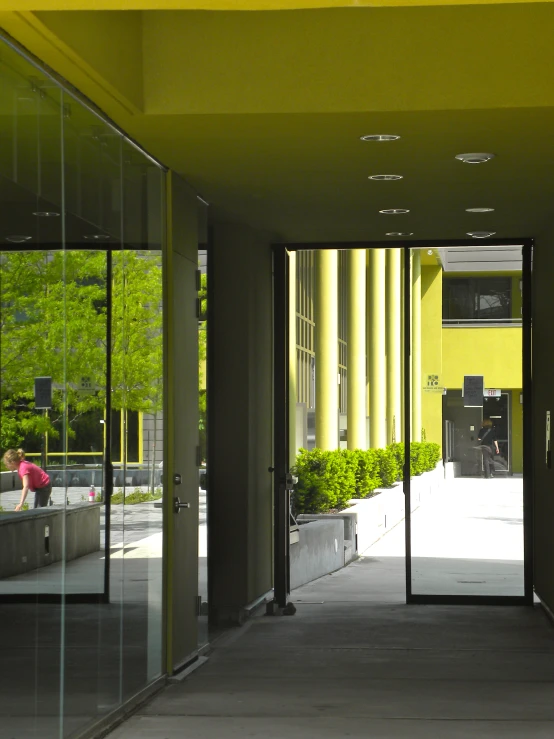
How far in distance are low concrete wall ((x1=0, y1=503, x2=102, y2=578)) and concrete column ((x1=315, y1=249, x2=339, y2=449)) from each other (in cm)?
1525

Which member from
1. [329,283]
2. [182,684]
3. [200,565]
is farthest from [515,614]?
[329,283]

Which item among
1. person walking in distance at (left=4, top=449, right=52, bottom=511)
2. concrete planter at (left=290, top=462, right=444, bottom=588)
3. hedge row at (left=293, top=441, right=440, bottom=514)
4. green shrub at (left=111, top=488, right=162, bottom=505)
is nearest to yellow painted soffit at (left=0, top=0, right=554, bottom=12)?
person walking in distance at (left=4, top=449, right=52, bottom=511)

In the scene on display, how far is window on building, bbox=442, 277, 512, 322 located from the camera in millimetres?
10555

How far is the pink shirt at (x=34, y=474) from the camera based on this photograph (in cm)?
454

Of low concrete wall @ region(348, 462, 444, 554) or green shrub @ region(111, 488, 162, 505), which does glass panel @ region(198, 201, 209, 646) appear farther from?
low concrete wall @ region(348, 462, 444, 554)

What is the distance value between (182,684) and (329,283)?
14.1 m

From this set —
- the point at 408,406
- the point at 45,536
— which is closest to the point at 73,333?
the point at 45,536

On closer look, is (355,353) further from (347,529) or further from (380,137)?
(380,137)

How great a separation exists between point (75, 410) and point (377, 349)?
2107 cm

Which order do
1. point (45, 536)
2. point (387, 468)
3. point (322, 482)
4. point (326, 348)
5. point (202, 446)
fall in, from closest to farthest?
point (45, 536), point (202, 446), point (322, 482), point (387, 468), point (326, 348)

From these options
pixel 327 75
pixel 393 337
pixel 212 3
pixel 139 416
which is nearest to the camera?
pixel 212 3

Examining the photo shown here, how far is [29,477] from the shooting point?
459cm

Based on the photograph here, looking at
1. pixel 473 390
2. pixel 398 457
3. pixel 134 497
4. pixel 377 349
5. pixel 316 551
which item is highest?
pixel 377 349

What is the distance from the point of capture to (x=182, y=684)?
23.1ft
